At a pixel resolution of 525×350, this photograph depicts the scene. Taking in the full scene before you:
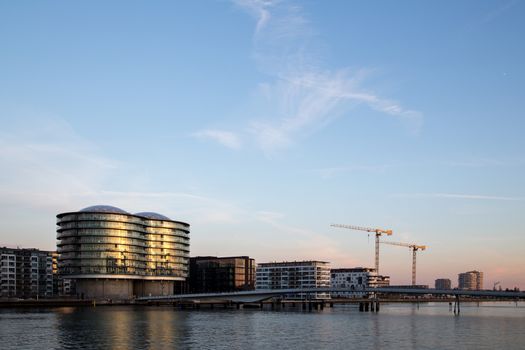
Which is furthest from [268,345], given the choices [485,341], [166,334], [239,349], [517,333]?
[517,333]

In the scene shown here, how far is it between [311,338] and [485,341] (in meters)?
26.7

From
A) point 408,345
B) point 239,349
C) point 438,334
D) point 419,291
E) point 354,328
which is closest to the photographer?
point 239,349

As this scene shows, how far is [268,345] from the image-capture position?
90750 millimetres

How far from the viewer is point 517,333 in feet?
393

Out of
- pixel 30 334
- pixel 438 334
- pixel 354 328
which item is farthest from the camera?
pixel 354 328

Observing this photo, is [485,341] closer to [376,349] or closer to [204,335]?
[376,349]

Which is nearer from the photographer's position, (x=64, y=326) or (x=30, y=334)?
(x=30, y=334)

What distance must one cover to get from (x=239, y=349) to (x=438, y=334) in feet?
143

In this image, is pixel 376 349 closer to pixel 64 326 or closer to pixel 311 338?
pixel 311 338

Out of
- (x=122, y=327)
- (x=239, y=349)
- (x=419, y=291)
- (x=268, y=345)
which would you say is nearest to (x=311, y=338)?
(x=268, y=345)

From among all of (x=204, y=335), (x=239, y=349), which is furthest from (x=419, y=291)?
(x=239, y=349)

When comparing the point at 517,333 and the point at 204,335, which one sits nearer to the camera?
the point at 204,335

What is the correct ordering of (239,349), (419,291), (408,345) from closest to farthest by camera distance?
(239,349) → (408,345) → (419,291)

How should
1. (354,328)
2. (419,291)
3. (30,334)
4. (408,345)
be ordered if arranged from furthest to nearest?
(419,291), (354,328), (30,334), (408,345)
